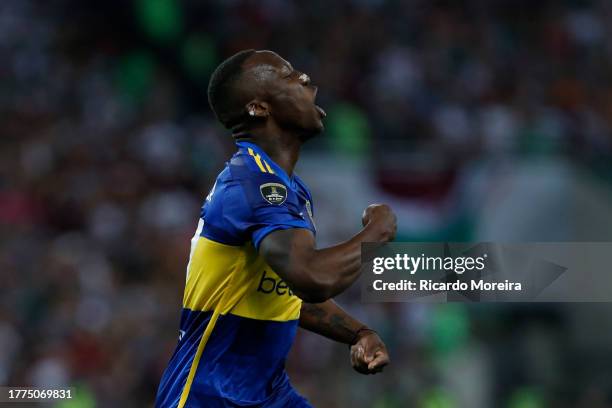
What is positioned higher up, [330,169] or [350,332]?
[330,169]

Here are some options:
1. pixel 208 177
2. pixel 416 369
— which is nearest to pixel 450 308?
pixel 416 369

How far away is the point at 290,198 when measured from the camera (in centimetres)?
430

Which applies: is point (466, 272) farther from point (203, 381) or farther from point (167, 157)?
point (167, 157)

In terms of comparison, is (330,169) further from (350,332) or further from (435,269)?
(350,332)

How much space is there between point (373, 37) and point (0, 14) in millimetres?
4381

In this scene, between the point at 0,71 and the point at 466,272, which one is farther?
the point at 0,71

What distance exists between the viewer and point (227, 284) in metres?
4.43

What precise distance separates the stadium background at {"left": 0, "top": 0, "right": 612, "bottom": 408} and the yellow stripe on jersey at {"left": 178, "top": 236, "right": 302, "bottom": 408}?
4.81 metres

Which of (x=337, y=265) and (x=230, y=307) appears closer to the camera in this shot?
(x=337, y=265)

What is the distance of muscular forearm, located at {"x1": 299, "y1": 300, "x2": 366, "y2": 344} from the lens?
4895 millimetres

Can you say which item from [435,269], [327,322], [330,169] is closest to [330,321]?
[327,322]

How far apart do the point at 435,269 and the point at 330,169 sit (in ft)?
22.3

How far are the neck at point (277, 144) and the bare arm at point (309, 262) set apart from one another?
473 millimetres

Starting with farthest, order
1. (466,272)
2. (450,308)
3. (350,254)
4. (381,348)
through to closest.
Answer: (450,308)
(466,272)
(381,348)
(350,254)
